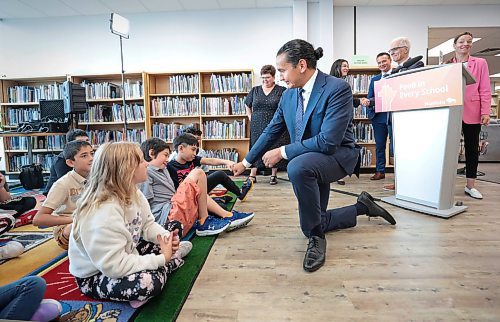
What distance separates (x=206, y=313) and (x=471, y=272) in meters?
1.24

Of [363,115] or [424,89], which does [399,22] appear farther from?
[424,89]

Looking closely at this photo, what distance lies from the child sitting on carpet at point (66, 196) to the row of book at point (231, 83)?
3.16m

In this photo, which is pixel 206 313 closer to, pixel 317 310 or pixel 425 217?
pixel 317 310

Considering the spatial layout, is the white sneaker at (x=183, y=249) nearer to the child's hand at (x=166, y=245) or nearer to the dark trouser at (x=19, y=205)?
the child's hand at (x=166, y=245)

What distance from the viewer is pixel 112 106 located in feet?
17.0

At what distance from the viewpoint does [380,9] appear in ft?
16.5

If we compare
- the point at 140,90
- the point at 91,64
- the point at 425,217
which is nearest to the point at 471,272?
the point at 425,217

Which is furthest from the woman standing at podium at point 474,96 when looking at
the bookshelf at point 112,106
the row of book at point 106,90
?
the row of book at point 106,90

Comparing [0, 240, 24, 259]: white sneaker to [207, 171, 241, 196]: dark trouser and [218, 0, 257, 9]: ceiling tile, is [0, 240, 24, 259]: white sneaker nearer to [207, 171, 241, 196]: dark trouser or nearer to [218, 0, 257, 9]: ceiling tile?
[207, 171, 241, 196]: dark trouser

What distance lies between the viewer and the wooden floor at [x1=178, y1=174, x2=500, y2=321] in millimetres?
1165

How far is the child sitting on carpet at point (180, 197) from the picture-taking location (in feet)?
6.24

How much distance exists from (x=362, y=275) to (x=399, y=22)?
4.91m

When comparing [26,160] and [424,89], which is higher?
[424,89]

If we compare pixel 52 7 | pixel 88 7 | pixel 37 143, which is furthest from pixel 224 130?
pixel 52 7
